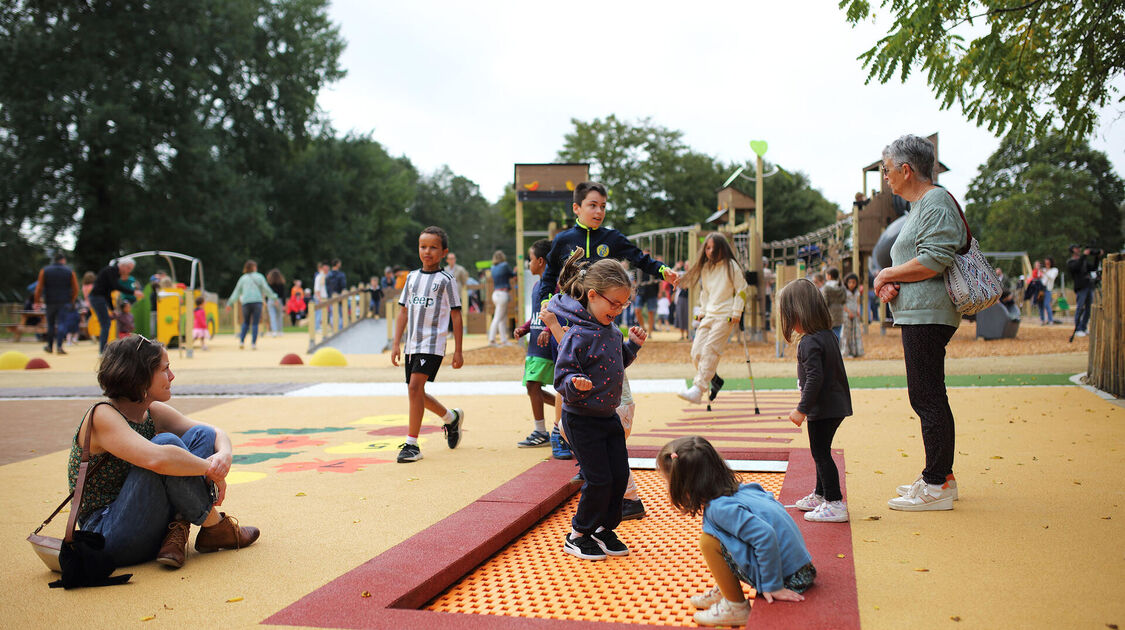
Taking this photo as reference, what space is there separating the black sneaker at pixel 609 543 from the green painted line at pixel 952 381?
7.10 meters

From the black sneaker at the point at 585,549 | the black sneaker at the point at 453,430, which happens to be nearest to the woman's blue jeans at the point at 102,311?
the black sneaker at the point at 453,430

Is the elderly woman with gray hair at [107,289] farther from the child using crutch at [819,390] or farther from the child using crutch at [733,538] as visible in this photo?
the child using crutch at [733,538]

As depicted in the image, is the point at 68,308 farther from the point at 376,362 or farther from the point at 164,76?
the point at 164,76

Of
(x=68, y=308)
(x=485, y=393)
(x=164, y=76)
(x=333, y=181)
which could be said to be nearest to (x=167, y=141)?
(x=164, y=76)

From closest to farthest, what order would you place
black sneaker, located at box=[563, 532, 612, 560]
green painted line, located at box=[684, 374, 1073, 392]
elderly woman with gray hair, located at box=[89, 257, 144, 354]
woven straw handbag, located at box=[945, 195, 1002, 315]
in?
black sneaker, located at box=[563, 532, 612, 560]
woven straw handbag, located at box=[945, 195, 1002, 315]
green painted line, located at box=[684, 374, 1073, 392]
elderly woman with gray hair, located at box=[89, 257, 144, 354]

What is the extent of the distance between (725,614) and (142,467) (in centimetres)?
239

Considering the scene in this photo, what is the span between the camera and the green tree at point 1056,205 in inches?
2261

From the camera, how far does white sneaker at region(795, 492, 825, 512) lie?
4.14 meters

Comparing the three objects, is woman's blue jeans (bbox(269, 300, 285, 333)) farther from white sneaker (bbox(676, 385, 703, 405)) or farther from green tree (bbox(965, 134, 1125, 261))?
green tree (bbox(965, 134, 1125, 261))

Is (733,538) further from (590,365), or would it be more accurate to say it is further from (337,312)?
(337,312)

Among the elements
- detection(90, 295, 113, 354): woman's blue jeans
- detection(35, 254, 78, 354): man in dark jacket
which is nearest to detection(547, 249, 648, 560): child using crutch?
detection(90, 295, 113, 354): woman's blue jeans

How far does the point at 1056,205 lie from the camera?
57.9 meters

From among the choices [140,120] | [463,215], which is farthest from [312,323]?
[463,215]

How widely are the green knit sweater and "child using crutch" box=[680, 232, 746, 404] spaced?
12.4ft
